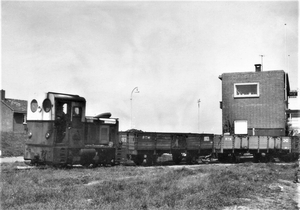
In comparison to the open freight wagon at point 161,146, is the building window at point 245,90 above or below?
above

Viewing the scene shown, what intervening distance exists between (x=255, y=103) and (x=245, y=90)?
1.52 meters

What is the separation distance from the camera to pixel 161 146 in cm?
1998

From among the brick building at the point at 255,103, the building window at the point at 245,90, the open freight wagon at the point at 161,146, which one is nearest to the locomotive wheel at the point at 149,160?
the open freight wagon at the point at 161,146

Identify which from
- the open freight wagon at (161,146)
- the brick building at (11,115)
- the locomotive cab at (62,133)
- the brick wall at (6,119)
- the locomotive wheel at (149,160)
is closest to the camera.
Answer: the locomotive cab at (62,133)

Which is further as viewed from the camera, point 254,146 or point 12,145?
point 12,145

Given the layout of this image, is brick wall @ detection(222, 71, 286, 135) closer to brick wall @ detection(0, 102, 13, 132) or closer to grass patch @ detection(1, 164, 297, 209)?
grass patch @ detection(1, 164, 297, 209)

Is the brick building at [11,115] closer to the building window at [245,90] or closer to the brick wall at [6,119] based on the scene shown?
the brick wall at [6,119]

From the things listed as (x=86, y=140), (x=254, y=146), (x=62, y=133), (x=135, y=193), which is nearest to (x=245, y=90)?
(x=254, y=146)

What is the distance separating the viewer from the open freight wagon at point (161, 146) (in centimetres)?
1884

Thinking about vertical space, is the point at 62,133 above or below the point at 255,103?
below

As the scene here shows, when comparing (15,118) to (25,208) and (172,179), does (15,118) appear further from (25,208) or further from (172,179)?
(25,208)

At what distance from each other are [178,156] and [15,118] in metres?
28.5

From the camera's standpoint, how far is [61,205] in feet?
23.4

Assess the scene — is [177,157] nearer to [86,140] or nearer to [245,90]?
[86,140]
